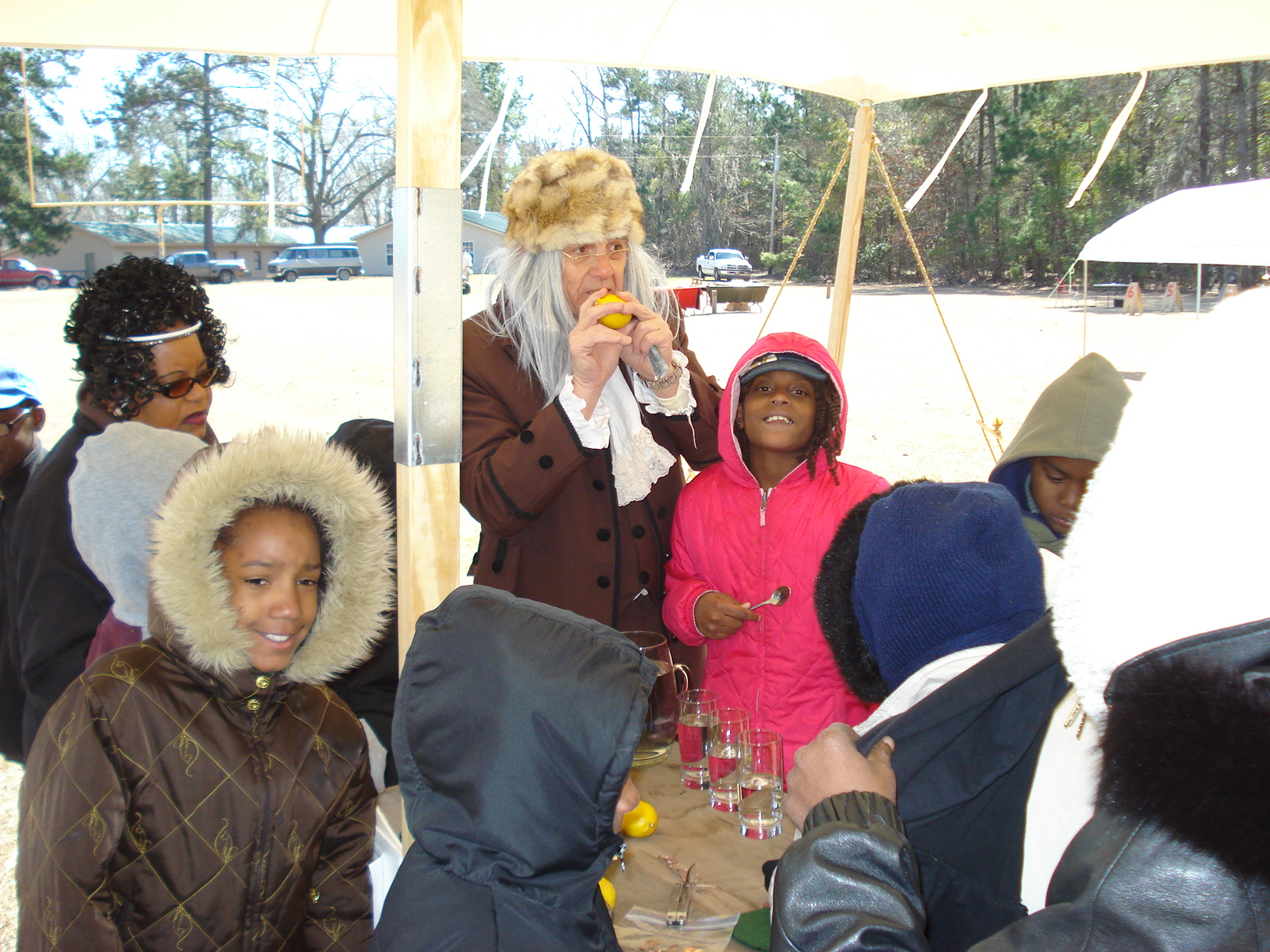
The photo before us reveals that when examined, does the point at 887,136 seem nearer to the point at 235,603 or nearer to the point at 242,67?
the point at 242,67

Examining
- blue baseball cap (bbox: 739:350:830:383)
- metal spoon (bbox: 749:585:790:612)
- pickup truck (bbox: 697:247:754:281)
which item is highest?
pickup truck (bbox: 697:247:754:281)

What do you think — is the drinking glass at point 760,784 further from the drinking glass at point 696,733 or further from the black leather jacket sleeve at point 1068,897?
the black leather jacket sleeve at point 1068,897

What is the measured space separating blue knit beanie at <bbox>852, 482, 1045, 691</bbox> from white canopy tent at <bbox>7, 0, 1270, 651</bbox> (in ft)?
2.71

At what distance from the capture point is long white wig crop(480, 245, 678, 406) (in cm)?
214

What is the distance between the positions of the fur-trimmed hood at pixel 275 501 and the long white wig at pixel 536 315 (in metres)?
0.67

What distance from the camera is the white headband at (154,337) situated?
79.1 inches

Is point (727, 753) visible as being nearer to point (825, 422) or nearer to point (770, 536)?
point (770, 536)

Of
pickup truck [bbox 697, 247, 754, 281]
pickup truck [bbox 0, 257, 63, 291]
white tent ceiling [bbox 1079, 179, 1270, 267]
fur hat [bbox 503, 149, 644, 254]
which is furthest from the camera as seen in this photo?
pickup truck [bbox 0, 257, 63, 291]

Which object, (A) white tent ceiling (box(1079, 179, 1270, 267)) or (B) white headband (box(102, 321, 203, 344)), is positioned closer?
(B) white headband (box(102, 321, 203, 344))

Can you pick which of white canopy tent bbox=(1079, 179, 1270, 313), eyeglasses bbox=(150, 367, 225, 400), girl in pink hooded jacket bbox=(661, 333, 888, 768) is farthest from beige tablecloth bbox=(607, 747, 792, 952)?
white canopy tent bbox=(1079, 179, 1270, 313)

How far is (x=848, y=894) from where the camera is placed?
0.84m

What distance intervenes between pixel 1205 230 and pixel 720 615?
440 inches

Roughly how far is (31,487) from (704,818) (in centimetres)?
151

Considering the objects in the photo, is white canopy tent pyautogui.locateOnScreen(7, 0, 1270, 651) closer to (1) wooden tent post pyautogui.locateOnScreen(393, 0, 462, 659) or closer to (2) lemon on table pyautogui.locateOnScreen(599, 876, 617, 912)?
(1) wooden tent post pyautogui.locateOnScreen(393, 0, 462, 659)
